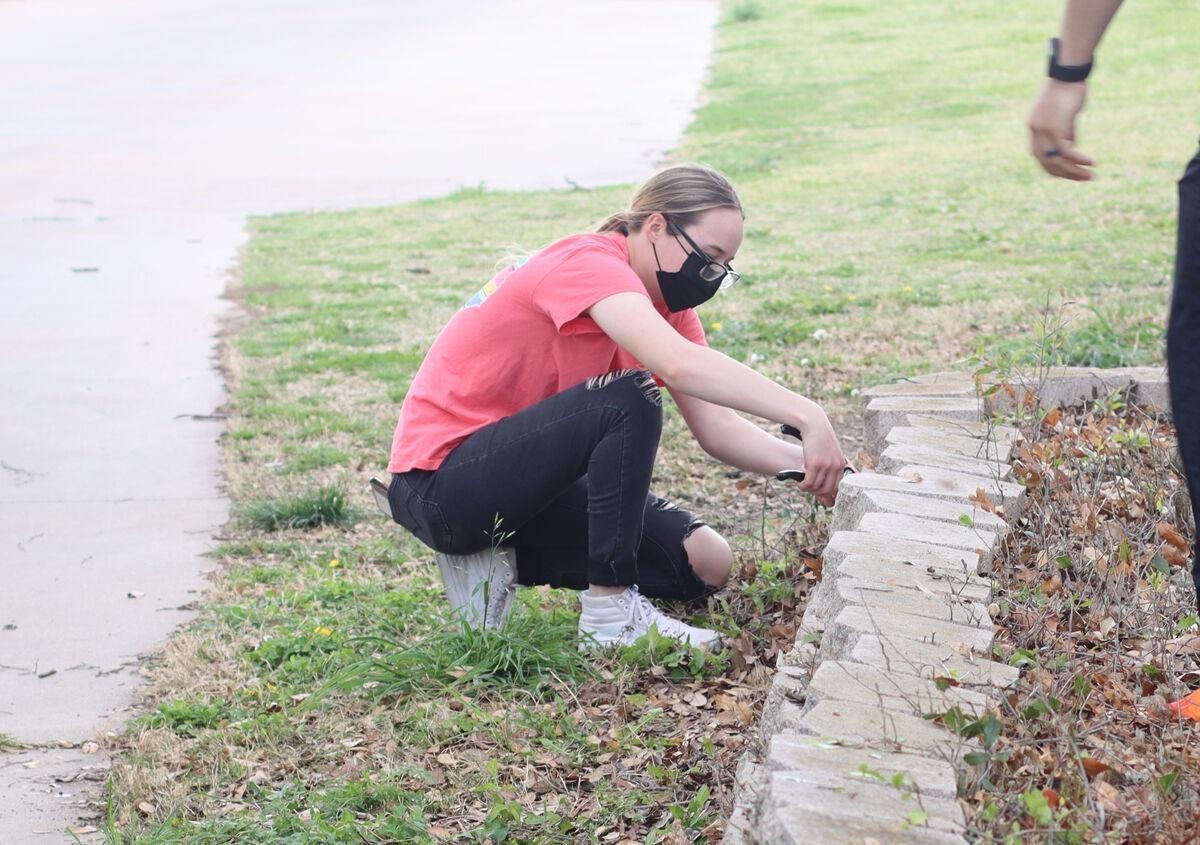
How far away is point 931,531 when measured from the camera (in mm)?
3307

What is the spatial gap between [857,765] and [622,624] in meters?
1.51

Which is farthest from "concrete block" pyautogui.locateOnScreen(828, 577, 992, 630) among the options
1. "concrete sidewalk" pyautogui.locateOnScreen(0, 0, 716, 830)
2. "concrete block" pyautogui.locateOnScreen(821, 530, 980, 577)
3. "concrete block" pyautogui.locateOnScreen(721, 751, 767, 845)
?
"concrete sidewalk" pyautogui.locateOnScreen(0, 0, 716, 830)

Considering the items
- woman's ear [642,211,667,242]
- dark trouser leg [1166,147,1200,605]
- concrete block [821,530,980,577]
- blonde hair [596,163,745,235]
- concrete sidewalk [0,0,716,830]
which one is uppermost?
dark trouser leg [1166,147,1200,605]

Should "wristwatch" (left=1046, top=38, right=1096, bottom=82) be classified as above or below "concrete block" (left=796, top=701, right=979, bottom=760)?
above

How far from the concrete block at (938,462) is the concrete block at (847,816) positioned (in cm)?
→ 165

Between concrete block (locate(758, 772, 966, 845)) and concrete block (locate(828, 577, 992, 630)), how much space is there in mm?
739

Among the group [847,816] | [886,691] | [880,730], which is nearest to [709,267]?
[886,691]

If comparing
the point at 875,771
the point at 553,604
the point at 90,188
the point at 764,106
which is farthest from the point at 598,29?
the point at 875,771

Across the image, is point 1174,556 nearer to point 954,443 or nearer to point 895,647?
point 954,443

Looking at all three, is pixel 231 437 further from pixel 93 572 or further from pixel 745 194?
pixel 745 194

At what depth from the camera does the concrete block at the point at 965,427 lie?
156 inches

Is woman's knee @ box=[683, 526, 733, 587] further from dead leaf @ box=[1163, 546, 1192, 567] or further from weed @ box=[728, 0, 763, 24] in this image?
weed @ box=[728, 0, 763, 24]

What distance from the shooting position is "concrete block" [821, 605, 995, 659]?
275cm

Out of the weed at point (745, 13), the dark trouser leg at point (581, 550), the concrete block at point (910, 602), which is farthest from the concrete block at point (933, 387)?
the weed at point (745, 13)
